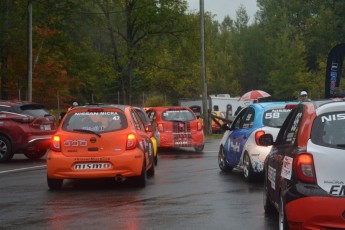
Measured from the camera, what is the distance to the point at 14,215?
9.04 meters

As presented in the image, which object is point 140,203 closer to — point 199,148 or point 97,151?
point 97,151

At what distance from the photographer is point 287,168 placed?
6648mm

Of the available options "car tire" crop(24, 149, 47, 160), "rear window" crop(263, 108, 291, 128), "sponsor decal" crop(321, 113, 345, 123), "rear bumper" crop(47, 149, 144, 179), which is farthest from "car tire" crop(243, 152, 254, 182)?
"car tire" crop(24, 149, 47, 160)

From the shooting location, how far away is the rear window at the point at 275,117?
12352mm

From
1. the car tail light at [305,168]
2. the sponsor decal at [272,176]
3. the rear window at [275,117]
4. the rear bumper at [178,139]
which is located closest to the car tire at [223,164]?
the rear window at [275,117]

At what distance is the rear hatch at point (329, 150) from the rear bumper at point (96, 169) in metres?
5.42

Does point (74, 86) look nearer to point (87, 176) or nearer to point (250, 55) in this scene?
point (87, 176)

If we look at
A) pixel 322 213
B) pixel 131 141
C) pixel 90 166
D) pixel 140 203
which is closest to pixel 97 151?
pixel 90 166

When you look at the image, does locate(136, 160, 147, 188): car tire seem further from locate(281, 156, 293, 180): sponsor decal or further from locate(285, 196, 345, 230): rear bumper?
locate(285, 196, 345, 230): rear bumper

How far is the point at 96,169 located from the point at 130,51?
3505 cm

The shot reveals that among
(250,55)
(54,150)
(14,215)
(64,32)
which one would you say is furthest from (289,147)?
(250,55)

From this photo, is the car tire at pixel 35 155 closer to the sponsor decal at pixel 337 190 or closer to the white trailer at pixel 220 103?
the sponsor decal at pixel 337 190

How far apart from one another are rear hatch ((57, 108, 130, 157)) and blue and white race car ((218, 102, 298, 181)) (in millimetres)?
2381

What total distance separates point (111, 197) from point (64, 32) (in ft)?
87.5
